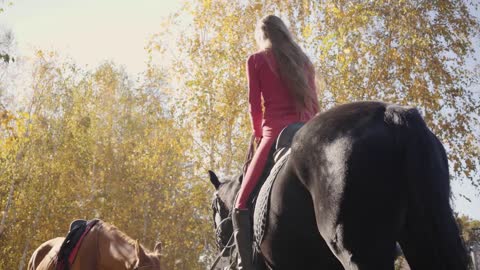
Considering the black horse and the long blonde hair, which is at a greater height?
the long blonde hair

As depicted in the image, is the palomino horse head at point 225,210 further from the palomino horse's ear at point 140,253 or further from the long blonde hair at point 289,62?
the palomino horse's ear at point 140,253

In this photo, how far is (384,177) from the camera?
2.20 meters

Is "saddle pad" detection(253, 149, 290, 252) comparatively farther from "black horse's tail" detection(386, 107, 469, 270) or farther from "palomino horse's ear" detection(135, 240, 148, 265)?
"palomino horse's ear" detection(135, 240, 148, 265)

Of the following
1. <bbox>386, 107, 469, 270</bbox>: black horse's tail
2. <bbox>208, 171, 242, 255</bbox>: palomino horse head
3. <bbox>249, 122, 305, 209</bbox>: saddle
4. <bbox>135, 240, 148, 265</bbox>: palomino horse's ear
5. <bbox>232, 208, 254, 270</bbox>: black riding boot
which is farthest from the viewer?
<bbox>135, 240, 148, 265</bbox>: palomino horse's ear

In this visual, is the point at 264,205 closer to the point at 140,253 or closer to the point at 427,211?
the point at 427,211

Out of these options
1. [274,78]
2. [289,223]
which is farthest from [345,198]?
[274,78]

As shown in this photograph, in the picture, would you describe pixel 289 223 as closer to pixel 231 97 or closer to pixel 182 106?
pixel 231 97

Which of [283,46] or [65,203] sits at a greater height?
[283,46]

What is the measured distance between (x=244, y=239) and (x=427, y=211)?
1.59 metres

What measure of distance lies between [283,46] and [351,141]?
1.54 metres

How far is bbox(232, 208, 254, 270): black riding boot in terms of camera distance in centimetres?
344

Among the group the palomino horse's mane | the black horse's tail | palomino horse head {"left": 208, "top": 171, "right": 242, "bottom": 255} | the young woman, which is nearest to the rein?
palomino horse head {"left": 208, "top": 171, "right": 242, "bottom": 255}

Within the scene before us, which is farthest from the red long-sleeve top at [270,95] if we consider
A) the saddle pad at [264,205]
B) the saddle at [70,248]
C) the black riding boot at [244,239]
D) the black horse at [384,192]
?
the saddle at [70,248]

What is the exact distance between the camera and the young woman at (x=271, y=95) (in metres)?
3.49
